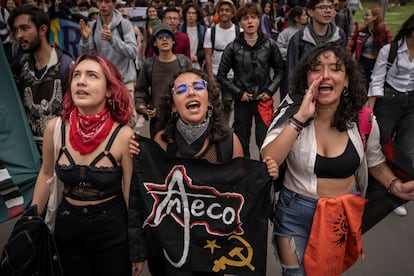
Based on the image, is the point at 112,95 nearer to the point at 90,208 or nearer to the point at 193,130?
the point at 193,130

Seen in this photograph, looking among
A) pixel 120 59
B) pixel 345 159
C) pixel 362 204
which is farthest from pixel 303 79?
pixel 120 59

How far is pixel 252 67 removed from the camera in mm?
4441

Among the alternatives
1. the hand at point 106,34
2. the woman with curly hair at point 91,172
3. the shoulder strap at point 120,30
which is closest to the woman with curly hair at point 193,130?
the woman with curly hair at point 91,172

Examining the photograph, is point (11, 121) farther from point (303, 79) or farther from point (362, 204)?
point (362, 204)

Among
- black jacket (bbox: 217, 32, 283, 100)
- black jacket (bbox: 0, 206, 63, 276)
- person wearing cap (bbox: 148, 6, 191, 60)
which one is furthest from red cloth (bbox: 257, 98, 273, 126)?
black jacket (bbox: 0, 206, 63, 276)

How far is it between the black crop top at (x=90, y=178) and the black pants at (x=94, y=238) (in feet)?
0.21

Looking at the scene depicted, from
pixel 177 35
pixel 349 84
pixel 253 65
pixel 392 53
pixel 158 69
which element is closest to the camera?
pixel 349 84

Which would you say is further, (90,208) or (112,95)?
(112,95)

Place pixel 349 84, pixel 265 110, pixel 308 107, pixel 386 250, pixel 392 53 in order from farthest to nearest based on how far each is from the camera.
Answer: pixel 265 110 < pixel 392 53 < pixel 386 250 < pixel 349 84 < pixel 308 107

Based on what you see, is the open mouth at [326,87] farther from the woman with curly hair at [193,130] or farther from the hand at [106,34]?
the hand at [106,34]

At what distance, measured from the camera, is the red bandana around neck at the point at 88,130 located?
214 centimetres

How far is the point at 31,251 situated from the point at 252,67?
3073 mm

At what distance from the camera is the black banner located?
82.7 inches

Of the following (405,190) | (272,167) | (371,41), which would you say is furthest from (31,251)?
(371,41)
